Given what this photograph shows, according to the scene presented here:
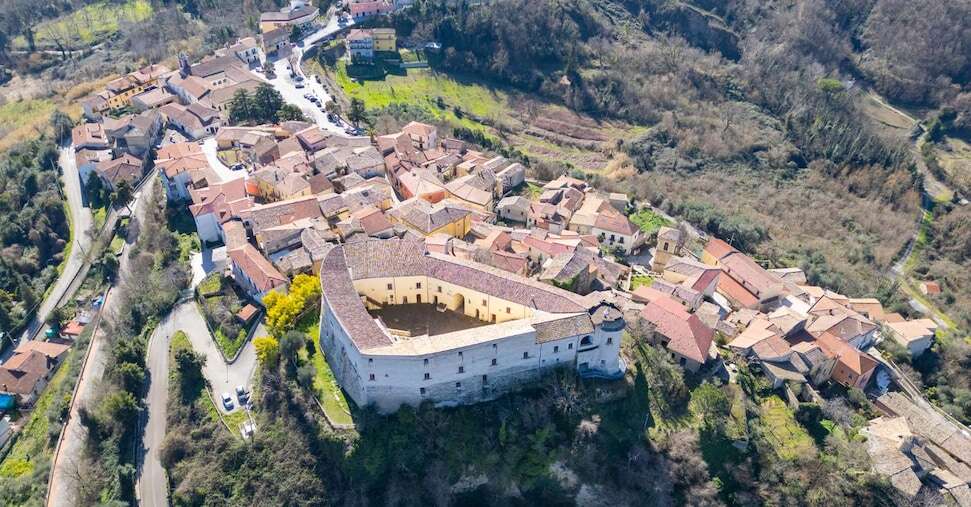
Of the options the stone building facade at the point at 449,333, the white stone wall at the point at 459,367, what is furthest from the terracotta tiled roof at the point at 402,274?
the white stone wall at the point at 459,367

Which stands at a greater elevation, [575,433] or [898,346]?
[575,433]

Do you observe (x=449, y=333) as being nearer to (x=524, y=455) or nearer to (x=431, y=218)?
(x=524, y=455)

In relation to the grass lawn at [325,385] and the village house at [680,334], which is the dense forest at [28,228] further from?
the village house at [680,334]

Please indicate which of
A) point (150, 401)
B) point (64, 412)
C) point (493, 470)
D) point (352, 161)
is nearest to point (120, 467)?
point (150, 401)

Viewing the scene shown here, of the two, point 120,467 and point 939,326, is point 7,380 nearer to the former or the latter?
point 120,467

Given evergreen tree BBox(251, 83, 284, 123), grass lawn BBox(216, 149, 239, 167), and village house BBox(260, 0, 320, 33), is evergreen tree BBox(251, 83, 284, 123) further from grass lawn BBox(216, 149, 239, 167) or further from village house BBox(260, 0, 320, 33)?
village house BBox(260, 0, 320, 33)

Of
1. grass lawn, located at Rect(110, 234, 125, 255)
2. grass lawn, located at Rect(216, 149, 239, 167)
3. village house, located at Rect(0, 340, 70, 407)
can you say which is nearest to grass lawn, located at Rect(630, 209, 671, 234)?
grass lawn, located at Rect(216, 149, 239, 167)
